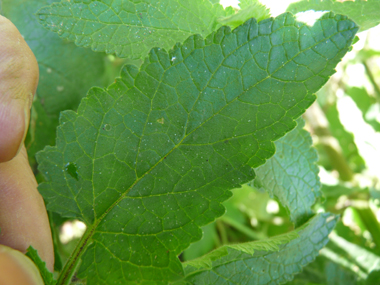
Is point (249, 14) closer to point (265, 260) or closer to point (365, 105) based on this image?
point (265, 260)

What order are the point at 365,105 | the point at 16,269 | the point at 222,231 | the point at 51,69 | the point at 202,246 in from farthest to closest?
the point at 365,105 < the point at 222,231 < the point at 202,246 < the point at 51,69 < the point at 16,269

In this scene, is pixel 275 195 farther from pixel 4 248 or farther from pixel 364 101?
pixel 364 101

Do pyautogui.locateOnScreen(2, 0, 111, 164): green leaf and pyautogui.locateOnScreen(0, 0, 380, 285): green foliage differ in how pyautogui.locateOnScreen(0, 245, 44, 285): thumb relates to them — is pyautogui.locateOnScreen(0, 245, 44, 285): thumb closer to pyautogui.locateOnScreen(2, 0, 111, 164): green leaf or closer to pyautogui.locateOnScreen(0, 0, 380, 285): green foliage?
pyautogui.locateOnScreen(0, 0, 380, 285): green foliage

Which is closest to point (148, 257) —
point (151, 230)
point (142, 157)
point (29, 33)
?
point (151, 230)

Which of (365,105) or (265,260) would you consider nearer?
(265,260)

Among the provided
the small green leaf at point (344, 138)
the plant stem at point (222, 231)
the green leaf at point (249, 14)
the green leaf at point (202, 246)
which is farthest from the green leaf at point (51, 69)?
the small green leaf at point (344, 138)

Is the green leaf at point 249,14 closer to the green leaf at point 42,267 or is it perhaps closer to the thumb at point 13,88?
the thumb at point 13,88

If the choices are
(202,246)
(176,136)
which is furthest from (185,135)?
(202,246)
